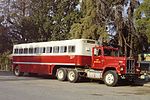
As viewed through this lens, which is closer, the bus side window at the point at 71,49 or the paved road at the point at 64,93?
the paved road at the point at 64,93

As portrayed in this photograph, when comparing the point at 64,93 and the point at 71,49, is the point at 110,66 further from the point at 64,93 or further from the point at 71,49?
the point at 64,93

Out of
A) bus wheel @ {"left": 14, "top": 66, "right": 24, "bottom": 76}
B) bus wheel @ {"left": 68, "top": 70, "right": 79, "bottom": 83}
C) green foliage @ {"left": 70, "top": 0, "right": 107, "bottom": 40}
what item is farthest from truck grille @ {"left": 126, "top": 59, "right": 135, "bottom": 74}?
bus wheel @ {"left": 14, "top": 66, "right": 24, "bottom": 76}

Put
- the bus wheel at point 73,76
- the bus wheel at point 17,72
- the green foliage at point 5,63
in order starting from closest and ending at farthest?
the bus wheel at point 73,76 < the bus wheel at point 17,72 < the green foliage at point 5,63

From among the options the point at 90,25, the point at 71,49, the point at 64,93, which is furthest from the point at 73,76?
the point at 64,93

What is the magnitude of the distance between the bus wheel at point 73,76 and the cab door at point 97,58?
1.41 meters

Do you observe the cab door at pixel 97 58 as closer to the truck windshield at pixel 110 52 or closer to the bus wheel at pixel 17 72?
the truck windshield at pixel 110 52

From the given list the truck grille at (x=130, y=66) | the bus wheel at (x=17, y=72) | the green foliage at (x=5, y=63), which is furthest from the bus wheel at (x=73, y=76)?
the green foliage at (x=5, y=63)

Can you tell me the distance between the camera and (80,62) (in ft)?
92.8

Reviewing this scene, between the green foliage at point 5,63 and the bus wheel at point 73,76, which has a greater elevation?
the green foliage at point 5,63

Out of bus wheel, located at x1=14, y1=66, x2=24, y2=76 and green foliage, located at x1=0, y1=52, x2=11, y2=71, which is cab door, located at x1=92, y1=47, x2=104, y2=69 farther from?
green foliage, located at x1=0, y1=52, x2=11, y2=71

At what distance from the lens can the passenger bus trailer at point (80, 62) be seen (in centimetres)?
2625

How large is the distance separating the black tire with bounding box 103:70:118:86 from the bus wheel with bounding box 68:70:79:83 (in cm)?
248

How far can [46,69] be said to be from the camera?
31.8m

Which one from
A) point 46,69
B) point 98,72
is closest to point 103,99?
point 98,72
